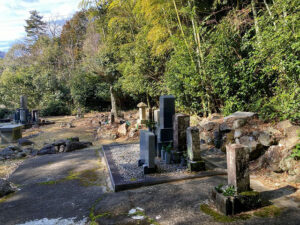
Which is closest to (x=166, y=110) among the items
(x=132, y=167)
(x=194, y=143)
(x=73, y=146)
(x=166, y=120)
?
(x=166, y=120)

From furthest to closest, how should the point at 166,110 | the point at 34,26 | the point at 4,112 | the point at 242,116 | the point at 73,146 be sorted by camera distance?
the point at 34,26 → the point at 4,112 → the point at 73,146 → the point at 242,116 → the point at 166,110

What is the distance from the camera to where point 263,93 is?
5332mm

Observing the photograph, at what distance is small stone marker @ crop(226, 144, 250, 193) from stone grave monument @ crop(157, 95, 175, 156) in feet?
7.20

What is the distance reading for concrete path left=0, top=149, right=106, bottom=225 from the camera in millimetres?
2582

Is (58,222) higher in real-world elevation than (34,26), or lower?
lower

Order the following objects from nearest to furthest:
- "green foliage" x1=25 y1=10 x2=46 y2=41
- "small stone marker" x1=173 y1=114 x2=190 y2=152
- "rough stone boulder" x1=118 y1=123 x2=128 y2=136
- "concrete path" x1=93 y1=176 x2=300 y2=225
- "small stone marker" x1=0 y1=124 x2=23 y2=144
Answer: "concrete path" x1=93 y1=176 x2=300 y2=225 < "small stone marker" x1=173 y1=114 x2=190 y2=152 < "rough stone boulder" x1=118 y1=123 x2=128 y2=136 < "small stone marker" x1=0 y1=124 x2=23 y2=144 < "green foliage" x1=25 y1=10 x2=46 y2=41

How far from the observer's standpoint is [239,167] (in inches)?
102

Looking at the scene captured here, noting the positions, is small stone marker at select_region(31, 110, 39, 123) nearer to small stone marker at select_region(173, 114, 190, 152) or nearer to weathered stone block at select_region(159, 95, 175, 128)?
weathered stone block at select_region(159, 95, 175, 128)

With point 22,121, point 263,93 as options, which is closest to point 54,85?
point 22,121

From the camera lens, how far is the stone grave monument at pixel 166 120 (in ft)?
15.3

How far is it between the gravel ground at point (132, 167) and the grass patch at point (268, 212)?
4.72 feet

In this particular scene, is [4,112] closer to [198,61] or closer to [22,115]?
[22,115]

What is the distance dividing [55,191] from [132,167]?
1391 mm

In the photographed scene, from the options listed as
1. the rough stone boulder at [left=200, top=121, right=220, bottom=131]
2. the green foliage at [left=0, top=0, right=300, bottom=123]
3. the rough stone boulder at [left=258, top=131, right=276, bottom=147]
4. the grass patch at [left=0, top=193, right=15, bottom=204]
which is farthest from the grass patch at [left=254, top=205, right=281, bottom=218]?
the grass patch at [left=0, top=193, right=15, bottom=204]
